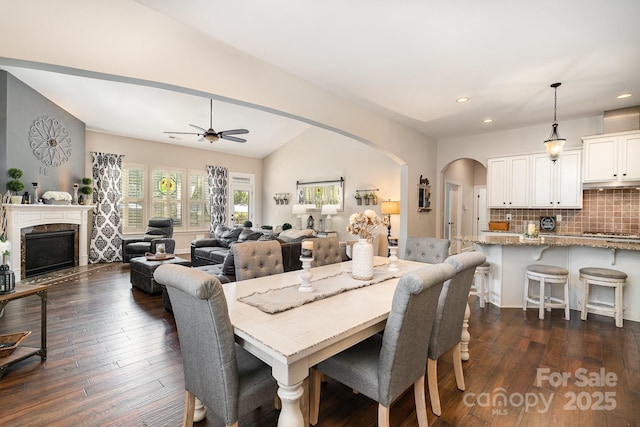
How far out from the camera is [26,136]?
16.5ft

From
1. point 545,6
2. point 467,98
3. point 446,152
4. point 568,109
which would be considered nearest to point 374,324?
point 545,6

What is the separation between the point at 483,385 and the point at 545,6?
2.88 metres

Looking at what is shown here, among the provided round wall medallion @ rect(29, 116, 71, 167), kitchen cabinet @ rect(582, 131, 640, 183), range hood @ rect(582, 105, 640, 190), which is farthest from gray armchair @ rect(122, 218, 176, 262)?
range hood @ rect(582, 105, 640, 190)

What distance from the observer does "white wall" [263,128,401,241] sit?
6.78 m

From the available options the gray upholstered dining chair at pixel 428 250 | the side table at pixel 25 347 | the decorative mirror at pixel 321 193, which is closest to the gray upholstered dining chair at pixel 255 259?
the side table at pixel 25 347

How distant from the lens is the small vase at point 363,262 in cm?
229

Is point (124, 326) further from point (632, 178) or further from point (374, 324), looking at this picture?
point (632, 178)

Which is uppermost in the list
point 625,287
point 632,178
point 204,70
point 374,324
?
point 204,70

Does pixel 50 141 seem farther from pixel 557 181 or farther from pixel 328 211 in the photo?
pixel 557 181

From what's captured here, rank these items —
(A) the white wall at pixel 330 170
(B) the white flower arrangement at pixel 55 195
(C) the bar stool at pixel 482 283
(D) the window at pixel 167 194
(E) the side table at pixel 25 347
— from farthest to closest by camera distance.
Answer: (D) the window at pixel 167 194 → (A) the white wall at pixel 330 170 → (B) the white flower arrangement at pixel 55 195 → (C) the bar stool at pixel 482 283 → (E) the side table at pixel 25 347

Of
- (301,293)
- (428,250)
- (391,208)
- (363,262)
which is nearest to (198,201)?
(391,208)

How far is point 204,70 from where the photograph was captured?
8.66ft

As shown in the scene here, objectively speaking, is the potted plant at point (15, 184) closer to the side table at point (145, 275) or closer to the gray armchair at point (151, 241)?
the gray armchair at point (151, 241)

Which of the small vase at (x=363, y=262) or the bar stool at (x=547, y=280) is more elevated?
the small vase at (x=363, y=262)
